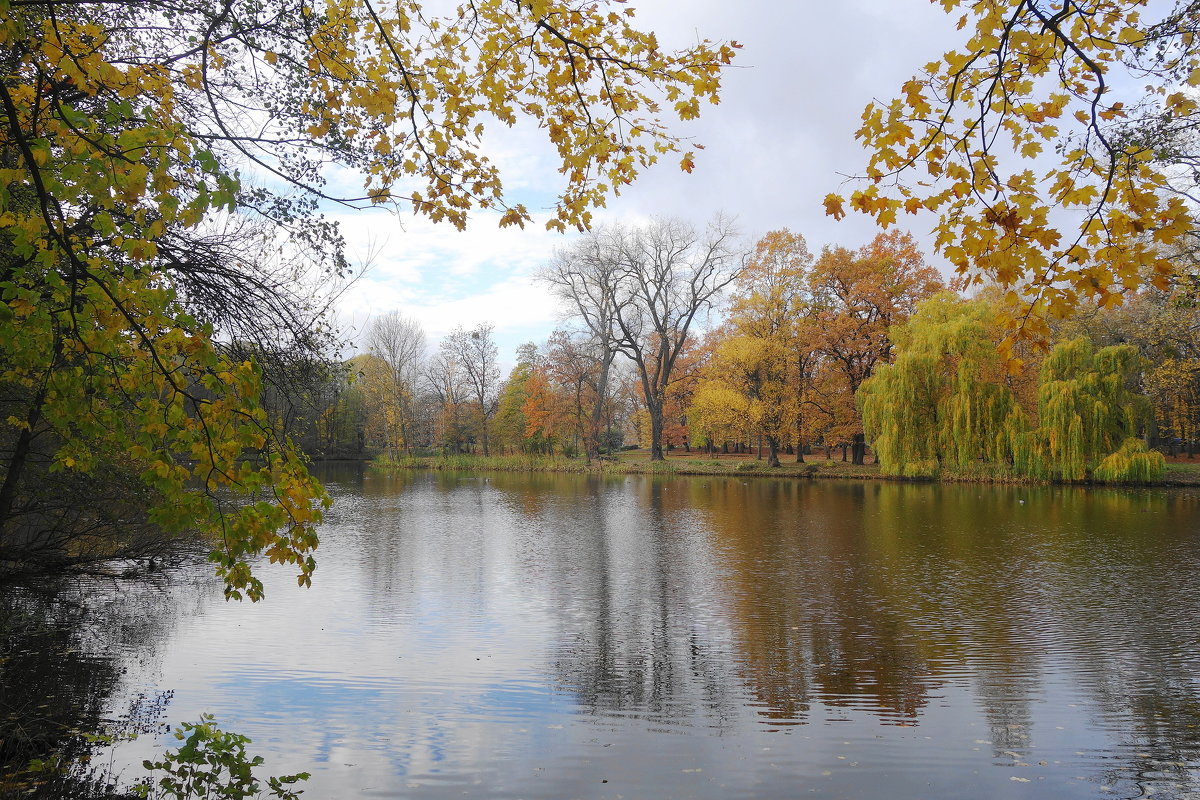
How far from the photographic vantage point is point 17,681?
548cm

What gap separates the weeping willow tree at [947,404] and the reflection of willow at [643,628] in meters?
14.3

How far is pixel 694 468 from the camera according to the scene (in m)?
33.2

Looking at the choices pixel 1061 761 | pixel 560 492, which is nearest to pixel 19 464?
pixel 1061 761

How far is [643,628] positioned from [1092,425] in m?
21.3

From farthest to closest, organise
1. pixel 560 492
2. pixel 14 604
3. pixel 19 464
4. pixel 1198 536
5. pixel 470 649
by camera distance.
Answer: pixel 560 492 → pixel 1198 536 → pixel 14 604 → pixel 470 649 → pixel 19 464

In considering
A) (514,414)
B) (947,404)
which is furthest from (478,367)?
(947,404)

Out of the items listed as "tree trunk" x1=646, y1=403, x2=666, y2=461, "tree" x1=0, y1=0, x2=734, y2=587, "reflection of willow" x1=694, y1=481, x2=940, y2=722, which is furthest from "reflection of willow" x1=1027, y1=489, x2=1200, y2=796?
"tree trunk" x1=646, y1=403, x2=666, y2=461

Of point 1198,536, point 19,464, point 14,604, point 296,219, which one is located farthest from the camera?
point 1198,536

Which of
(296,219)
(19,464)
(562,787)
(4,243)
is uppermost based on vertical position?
(296,219)

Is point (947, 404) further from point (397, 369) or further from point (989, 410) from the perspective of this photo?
point (397, 369)

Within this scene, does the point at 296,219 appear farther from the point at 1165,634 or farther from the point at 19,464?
the point at 1165,634

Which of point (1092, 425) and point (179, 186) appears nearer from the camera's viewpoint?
point (179, 186)

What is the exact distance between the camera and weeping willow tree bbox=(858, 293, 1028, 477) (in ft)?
80.7

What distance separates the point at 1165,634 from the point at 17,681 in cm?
1004
